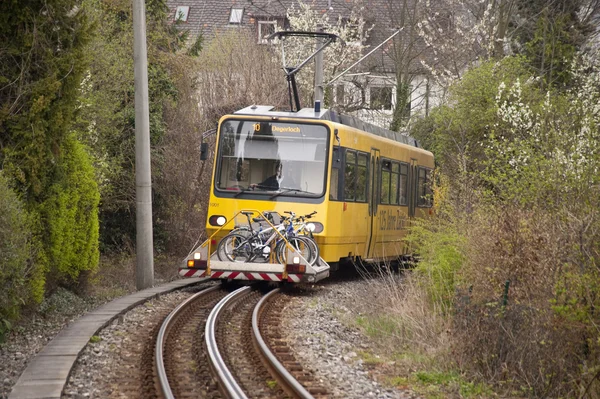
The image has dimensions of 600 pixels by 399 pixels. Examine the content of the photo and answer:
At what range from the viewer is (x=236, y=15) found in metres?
47.5

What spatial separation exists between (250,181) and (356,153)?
2467 mm

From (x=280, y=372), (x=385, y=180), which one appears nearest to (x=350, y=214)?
(x=385, y=180)

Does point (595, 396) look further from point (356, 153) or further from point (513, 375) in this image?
point (356, 153)

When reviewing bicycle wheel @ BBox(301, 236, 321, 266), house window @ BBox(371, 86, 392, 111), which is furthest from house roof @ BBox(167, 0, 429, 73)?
bicycle wheel @ BBox(301, 236, 321, 266)

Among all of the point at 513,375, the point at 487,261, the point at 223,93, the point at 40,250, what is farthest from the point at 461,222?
the point at 223,93

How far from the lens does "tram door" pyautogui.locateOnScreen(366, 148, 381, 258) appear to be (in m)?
20.2

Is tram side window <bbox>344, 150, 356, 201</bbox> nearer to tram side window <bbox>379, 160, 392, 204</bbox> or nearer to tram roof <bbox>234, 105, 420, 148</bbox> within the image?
tram roof <bbox>234, 105, 420, 148</bbox>

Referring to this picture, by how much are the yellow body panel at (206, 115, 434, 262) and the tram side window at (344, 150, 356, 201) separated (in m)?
0.16

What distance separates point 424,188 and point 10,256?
53.3ft

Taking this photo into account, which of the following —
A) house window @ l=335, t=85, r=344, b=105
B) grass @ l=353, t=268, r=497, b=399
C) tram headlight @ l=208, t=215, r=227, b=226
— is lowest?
grass @ l=353, t=268, r=497, b=399

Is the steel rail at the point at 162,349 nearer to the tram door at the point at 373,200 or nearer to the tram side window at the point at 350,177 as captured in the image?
the tram side window at the point at 350,177

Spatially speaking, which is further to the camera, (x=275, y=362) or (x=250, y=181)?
Result: (x=250, y=181)

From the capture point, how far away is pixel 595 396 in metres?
9.06

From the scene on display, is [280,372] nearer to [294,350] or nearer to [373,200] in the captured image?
[294,350]
